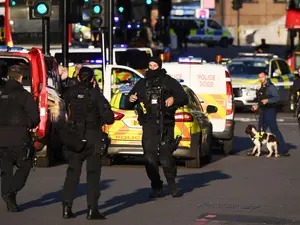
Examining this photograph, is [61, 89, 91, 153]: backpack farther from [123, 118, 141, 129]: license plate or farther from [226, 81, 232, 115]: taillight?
[226, 81, 232, 115]: taillight

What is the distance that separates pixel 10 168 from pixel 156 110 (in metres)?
2.09

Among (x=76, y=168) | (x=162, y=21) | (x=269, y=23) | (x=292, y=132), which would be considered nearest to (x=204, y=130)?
(x=76, y=168)

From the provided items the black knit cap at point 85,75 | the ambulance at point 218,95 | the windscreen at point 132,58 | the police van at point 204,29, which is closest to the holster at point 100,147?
the black knit cap at point 85,75

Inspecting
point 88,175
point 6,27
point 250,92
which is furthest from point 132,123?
point 6,27

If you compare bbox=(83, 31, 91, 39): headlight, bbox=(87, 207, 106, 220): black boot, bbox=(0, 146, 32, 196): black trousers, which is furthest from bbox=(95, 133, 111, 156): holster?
bbox=(83, 31, 91, 39): headlight

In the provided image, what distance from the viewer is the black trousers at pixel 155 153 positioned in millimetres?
14125

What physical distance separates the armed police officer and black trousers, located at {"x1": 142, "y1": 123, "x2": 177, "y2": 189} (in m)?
7.31

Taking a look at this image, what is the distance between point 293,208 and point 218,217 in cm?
128

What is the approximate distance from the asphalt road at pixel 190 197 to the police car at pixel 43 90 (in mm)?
424

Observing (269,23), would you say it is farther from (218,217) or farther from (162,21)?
(218,217)

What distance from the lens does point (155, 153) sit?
46.6 ft

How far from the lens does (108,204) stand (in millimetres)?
13766

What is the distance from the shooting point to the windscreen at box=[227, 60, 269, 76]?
34312 millimetres

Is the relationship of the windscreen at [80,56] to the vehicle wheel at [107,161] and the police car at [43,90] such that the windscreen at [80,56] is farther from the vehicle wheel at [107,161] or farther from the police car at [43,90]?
the vehicle wheel at [107,161]
